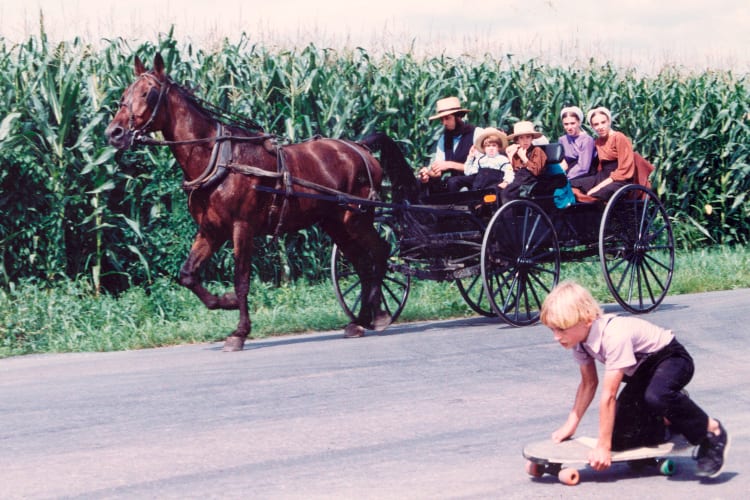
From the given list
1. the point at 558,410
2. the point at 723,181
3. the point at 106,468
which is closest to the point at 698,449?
the point at 558,410

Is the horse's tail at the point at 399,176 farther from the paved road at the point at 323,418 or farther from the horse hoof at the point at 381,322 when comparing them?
the paved road at the point at 323,418

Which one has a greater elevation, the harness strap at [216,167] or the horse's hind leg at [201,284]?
the harness strap at [216,167]

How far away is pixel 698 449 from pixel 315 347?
18.1 feet

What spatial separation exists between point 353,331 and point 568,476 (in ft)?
20.9

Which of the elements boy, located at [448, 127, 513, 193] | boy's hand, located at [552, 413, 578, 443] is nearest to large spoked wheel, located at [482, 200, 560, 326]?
boy, located at [448, 127, 513, 193]

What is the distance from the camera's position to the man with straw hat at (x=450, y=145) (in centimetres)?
1288

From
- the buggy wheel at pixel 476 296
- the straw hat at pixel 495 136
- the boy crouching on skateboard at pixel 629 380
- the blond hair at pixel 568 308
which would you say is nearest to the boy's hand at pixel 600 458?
the boy crouching on skateboard at pixel 629 380

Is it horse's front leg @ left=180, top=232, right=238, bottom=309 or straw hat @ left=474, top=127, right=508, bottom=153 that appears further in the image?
straw hat @ left=474, top=127, right=508, bottom=153

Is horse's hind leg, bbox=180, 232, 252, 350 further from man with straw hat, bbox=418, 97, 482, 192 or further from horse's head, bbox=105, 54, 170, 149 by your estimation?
man with straw hat, bbox=418, 97, 482, 192

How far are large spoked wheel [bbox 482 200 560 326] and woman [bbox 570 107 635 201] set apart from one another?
918 mm

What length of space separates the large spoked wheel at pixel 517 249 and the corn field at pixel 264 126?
133 inches

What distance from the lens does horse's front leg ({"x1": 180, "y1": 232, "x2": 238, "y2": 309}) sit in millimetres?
11273

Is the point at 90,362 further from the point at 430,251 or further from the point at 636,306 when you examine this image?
the point at 636,306

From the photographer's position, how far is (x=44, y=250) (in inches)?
537
